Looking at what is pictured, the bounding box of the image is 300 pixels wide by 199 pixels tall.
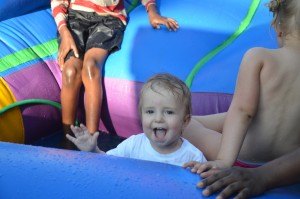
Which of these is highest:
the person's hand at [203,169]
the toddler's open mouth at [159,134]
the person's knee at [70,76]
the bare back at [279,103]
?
the bare back at [279,103]

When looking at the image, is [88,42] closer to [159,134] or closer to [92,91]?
[92,91]

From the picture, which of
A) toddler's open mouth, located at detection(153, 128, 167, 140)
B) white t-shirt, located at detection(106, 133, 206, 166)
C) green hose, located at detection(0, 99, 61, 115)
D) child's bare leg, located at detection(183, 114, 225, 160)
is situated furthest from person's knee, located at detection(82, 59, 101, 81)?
toddler's open mouth, located at detection(153, 128, 167, 140)

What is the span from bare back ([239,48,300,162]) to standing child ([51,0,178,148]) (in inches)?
34.4

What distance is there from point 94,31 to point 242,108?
111 cm

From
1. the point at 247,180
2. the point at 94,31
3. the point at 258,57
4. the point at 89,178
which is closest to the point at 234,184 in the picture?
the point at 247,180

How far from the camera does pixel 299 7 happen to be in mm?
1291

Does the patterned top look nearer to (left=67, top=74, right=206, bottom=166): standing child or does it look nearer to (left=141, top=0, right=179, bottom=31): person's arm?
(left=141, top=0, right=179, bottom=31): person's arm

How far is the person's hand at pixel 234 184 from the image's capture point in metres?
1.02

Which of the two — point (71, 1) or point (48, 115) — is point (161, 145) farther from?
point (71, 1)

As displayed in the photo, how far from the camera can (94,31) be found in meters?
2.28

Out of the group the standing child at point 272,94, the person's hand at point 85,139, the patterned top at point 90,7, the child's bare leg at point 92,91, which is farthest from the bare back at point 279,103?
the patterned top at point 90,7

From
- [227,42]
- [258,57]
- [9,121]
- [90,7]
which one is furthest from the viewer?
[90,7]

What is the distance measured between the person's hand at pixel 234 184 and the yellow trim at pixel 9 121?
108cm

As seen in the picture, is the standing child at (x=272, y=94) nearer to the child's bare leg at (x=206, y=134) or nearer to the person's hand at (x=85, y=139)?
the child's bare leg at (x=206, y=134)
